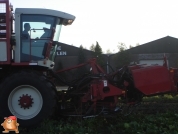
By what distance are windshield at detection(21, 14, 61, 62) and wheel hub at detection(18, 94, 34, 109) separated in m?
0.93

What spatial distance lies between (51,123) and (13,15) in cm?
302

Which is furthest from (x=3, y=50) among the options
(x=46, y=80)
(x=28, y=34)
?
(x=46, y=80)

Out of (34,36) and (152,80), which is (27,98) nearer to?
(34,36)

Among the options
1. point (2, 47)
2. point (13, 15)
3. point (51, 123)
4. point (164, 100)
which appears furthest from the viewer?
point (164, 100)

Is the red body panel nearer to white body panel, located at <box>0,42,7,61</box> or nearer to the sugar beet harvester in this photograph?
the sugar beet harvester

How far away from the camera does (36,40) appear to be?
848 centimetres

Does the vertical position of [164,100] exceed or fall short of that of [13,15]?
it falls short

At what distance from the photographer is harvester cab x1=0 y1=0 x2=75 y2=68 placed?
27.0 feet

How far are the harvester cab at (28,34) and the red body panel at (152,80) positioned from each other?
7.44 ft

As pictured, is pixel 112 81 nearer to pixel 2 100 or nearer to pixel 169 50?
pixel 2 100

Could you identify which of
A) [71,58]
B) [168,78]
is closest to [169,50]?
[71,58]

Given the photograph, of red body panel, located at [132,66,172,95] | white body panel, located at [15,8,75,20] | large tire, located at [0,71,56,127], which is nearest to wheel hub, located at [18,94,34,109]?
large tire, located at [0,71,56,127]

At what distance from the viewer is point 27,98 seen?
8.12m

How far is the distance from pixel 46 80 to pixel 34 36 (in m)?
1.14
